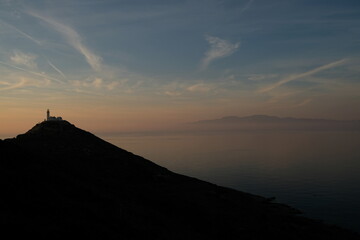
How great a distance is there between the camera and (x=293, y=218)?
5950cm

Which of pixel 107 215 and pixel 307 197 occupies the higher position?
pixel 107 215

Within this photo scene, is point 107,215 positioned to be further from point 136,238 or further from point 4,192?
point 4,192

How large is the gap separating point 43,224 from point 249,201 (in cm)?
5360

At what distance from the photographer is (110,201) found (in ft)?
140

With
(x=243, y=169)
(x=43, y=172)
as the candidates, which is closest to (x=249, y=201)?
(x=43, y=172)

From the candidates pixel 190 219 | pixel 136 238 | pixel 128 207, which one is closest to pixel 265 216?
pixel 190 219

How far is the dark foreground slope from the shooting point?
2971 centimetres

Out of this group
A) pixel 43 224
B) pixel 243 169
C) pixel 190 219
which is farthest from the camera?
pixel 243 169

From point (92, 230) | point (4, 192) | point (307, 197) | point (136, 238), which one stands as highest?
point (4, 192)

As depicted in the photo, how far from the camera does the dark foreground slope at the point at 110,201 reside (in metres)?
29.7

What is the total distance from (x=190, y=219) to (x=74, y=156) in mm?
37906

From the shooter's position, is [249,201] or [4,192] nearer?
[4,192]

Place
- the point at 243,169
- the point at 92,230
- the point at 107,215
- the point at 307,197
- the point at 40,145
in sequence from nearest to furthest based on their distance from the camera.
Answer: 1. the point at 92,230
2. the point at 107,215
3. the point at 40,145
4. the point at 307,197
5. the point at 243,169

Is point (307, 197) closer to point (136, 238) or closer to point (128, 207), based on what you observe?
point (128, 207)
